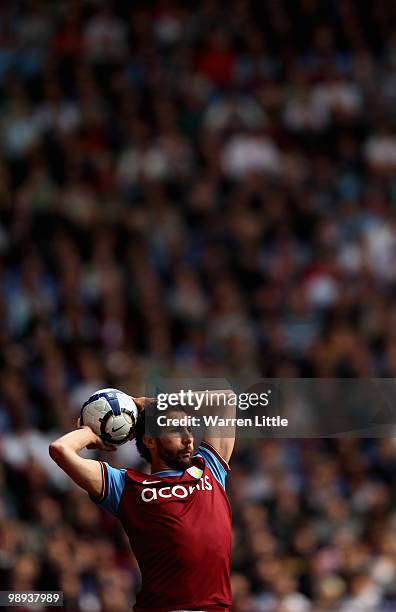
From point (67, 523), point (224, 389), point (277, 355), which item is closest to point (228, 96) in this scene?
point (277, 355)

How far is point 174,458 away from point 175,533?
41 cm

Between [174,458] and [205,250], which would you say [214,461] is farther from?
[205,250]

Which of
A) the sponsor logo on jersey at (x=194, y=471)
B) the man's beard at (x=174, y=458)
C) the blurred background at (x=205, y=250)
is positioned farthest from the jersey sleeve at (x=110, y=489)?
the blurred background at (x=205, y=250)

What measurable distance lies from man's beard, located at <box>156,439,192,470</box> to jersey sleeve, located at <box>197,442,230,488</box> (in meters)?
0.18

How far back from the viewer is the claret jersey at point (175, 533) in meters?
7.05

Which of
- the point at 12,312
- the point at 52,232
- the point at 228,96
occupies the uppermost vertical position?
the point at 228,96

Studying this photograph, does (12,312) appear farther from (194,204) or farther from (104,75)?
(104,75)

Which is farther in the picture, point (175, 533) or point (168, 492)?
point (168, 492)

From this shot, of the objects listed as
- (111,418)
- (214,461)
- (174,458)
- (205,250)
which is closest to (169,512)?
(174,458)

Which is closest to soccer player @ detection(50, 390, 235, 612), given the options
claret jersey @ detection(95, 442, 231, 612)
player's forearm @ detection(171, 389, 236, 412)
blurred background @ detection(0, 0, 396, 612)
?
claret jersey @ detection(95, 442, 231, 612)

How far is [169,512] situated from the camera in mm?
7145

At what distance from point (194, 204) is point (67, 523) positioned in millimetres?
4486

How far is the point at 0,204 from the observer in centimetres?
1574

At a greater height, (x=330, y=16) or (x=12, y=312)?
(x=330, y=16)
